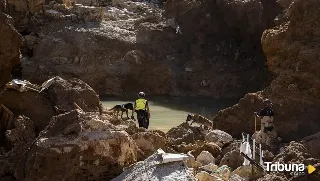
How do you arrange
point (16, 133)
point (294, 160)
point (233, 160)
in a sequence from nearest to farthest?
point (294, 160) → point (233, 160) → point (16, 133)

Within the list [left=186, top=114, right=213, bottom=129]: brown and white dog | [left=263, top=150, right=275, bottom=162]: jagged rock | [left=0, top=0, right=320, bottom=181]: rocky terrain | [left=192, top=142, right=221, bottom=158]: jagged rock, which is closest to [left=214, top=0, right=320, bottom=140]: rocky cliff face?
[left=0, top=0, right=320, bottom=181]: rocky terrain

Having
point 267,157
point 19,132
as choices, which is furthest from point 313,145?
point 19,132

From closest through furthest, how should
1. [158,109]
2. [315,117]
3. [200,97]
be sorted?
1. [315,117]
2. [158,109]
3. [200,97]

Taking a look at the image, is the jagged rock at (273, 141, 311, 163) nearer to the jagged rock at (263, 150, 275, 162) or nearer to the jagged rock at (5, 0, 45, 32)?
the jagged rock at (263, 150, 275, 162)

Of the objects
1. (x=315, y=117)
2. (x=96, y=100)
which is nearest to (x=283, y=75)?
(x=315, y=117)

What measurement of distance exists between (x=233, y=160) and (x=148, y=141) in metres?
1.40

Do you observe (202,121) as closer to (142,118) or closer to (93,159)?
(142,118)

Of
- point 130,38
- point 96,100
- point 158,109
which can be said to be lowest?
point 158,109

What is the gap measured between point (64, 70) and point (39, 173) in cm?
1787

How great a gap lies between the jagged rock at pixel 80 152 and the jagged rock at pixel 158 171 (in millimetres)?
352

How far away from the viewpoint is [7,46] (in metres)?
11.0

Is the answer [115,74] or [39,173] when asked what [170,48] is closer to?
[115,74]

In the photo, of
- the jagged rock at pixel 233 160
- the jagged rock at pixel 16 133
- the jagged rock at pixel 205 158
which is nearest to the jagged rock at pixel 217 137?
the jagged rock at pixel 205 158

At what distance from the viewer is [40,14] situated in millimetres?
25516
